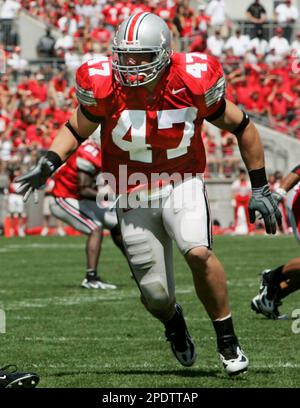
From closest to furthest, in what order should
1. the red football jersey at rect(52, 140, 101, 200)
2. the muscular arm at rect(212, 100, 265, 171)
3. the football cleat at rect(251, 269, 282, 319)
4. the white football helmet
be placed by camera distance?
the white football helmet → the muscular arm at rect(212, 100, 265, 171) → the football cleat at rect(251, 269, 282, 319) → the red football jersey at rect(52, 140, 101, 200)

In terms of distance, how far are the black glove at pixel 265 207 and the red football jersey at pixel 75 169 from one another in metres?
4.73

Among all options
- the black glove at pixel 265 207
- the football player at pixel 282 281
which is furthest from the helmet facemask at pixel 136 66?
the football player at pixel 282 281

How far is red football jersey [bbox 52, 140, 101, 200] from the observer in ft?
32.4

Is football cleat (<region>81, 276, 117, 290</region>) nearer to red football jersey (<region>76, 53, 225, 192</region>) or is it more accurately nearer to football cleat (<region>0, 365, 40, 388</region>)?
red football jersey (<region>76, 53, 225, 192</region>)

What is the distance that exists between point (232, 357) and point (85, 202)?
5.00m

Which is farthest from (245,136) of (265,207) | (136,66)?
(136,66)

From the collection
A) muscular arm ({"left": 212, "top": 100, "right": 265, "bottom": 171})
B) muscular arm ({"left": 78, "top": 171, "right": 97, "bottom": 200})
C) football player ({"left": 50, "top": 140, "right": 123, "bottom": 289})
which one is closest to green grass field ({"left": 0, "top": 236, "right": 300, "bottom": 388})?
football player ({"left": 50, "top": 140, "right": 123, "bottom": 289})

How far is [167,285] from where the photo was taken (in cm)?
519

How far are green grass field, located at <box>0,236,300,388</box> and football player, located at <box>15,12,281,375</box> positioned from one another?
1.21ft

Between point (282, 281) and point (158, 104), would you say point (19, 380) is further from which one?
point (282, 281)

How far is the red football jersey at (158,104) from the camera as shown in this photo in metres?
5.00

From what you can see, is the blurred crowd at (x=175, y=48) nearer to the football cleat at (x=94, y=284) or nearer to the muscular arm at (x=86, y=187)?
the muscular arm at (x=86, y=187)
